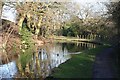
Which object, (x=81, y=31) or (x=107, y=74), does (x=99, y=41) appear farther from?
(x=107, y=74)

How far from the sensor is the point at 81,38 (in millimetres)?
54875

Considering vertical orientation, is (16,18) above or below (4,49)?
above

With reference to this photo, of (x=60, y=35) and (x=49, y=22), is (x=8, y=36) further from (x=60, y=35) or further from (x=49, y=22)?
(x=60, y=35)

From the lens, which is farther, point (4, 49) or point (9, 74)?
point (4, 49)

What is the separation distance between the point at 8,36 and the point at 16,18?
7.32m

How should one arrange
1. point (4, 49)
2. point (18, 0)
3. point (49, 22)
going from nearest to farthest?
point (4, 49), point (18, 0), point (49, 22)

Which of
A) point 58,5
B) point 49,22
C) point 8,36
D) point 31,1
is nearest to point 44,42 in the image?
point 49,22

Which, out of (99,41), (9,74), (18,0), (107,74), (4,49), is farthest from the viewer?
(99,41)

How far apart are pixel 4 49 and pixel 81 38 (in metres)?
36.6

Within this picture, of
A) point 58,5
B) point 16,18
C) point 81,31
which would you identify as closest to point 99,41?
point 81,31

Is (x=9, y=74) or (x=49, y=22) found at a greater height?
(x=49, y=22)

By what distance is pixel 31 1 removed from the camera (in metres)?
25.6

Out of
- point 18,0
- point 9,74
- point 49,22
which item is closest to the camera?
point 9,74

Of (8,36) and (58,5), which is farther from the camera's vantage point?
(58,5)
